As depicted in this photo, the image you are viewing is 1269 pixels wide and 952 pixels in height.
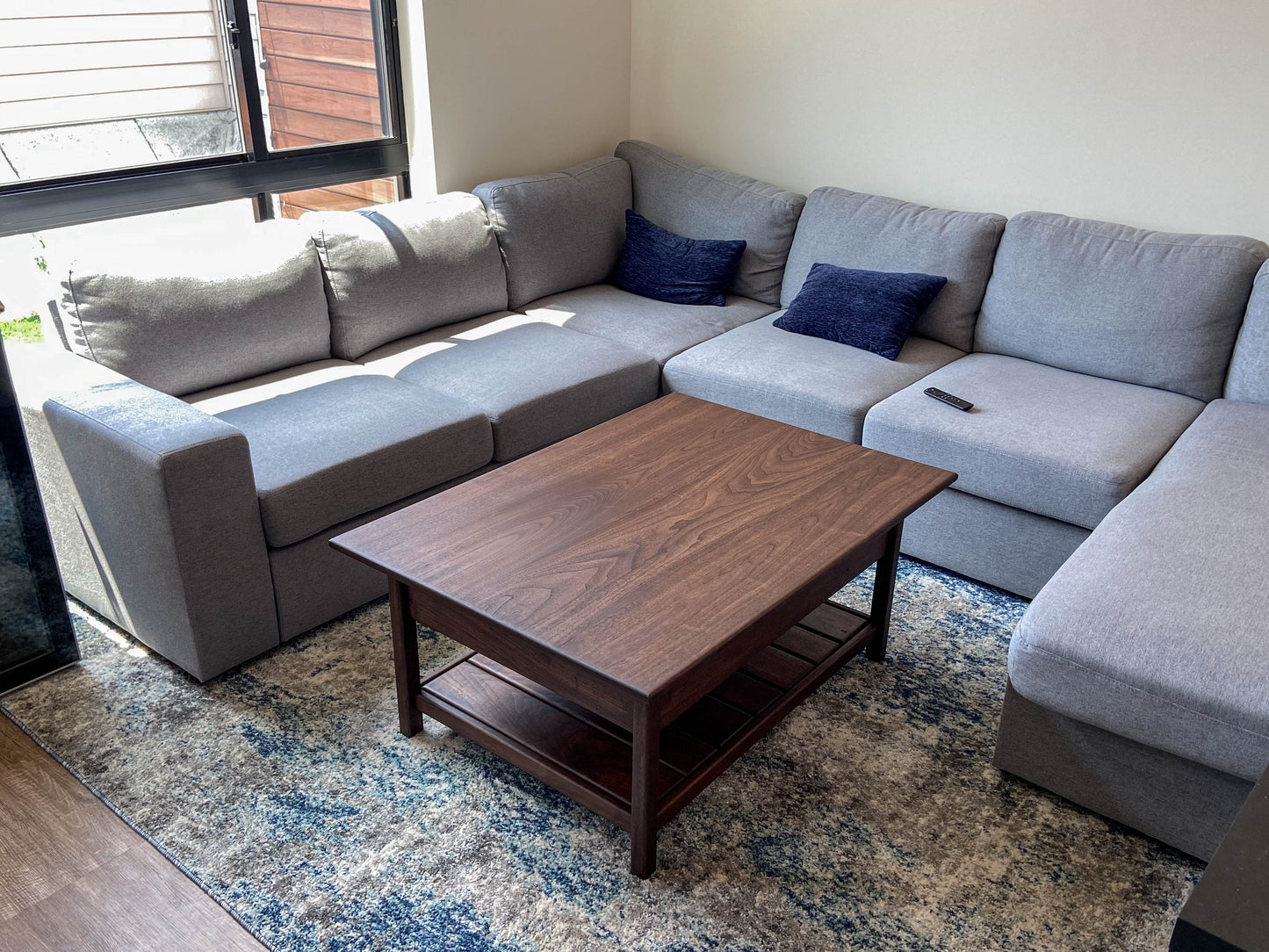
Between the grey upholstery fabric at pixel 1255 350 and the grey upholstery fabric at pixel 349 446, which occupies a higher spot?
the grey upholstery fabric at pixel 1255 350

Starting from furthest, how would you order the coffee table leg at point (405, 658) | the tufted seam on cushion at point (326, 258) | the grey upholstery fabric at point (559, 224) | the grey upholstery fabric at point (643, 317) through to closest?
the grey upholstery fabric at point (559, 224) < the grey upholstery fabric at point (643, 317) < the tufted seam on cushion at point (326, 258) < the coffee table leg at point (405, 658)

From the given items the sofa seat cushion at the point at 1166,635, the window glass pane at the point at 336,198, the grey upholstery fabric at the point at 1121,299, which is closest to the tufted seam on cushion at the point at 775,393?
the grey upholstery fabric at the point at 1121,299

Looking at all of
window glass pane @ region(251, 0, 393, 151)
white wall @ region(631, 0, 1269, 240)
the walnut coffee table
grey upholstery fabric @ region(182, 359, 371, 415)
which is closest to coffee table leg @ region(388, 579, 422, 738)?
the walnut coffee table

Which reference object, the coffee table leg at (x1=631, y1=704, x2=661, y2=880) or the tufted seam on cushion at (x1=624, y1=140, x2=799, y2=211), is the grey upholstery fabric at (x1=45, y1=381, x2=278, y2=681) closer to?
the coffee table leg at (x1=631, y1=704, x2=661, y2=880)

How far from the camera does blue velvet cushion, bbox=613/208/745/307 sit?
151 inches

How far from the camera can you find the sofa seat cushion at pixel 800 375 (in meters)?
3.08

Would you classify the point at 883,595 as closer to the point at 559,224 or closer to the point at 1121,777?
the point at 1121,777

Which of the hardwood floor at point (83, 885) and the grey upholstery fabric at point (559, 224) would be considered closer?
the hardwood floor at point (83, 885)

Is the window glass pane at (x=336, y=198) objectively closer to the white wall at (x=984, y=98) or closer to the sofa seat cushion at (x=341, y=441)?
the sofa seat cushion at (x=341, y=441)

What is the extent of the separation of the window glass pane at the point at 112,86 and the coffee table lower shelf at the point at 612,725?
183 cm

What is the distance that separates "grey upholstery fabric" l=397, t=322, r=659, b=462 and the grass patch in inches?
46.1

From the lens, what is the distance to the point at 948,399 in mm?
2977

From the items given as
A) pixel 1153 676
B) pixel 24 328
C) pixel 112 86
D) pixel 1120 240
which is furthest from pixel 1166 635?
pixel 24 328

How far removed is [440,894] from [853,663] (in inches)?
45.8
